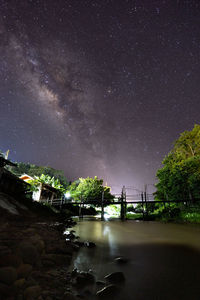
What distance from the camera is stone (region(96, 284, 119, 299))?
1639mm

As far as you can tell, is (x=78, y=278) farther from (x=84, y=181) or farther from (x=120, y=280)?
(x=84, y=181)

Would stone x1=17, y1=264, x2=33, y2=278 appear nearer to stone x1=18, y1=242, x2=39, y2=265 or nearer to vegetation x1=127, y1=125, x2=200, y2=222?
stone x1=18, y1=242, x2=39, y2=265

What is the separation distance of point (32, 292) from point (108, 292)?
88 centimetres

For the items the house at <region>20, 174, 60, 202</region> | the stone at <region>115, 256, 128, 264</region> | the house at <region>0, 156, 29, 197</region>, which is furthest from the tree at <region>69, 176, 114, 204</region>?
the stone at <region>115, 256, 128, 264</region>

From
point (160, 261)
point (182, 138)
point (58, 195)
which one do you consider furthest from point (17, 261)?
point (58, 195)

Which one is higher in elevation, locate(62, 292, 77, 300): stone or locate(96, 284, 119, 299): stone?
locate(62, 292, 77, 300): stone

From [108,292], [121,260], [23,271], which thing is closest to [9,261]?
[23,271]

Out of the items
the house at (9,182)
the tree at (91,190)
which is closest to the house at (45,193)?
the tree at (91,190)

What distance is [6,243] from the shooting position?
→ 8.82 ft

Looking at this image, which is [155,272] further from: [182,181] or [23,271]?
[182,181]

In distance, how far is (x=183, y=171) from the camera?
1595cm

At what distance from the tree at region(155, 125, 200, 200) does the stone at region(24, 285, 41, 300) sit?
54.8 feet

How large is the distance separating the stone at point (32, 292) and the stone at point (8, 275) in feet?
0.86

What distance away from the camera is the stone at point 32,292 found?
1.44 metres
